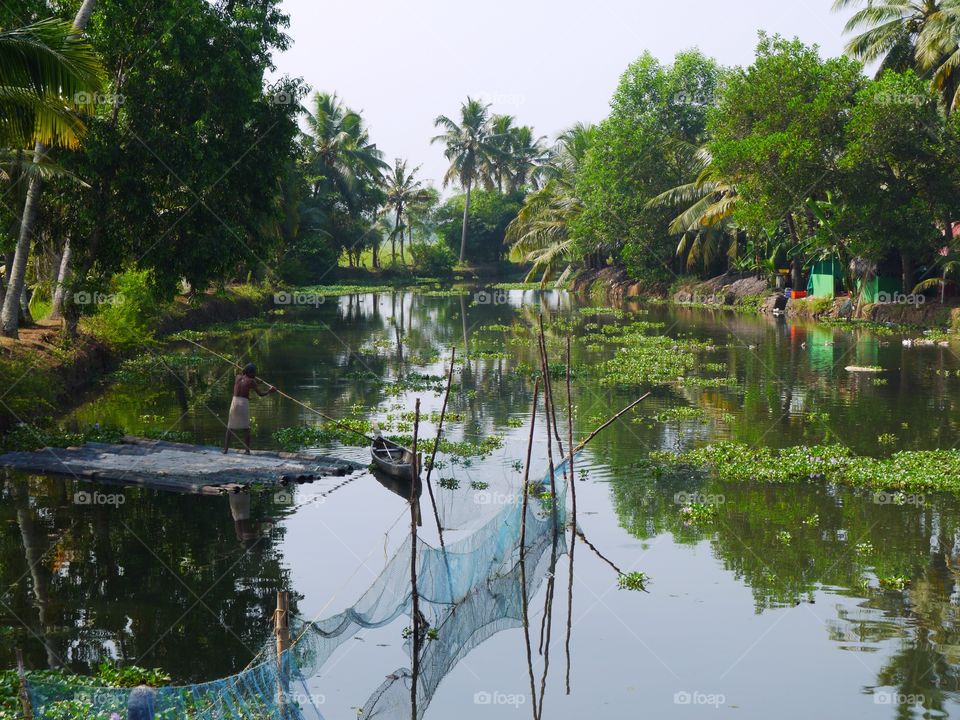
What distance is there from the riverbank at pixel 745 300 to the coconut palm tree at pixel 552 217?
4.20m

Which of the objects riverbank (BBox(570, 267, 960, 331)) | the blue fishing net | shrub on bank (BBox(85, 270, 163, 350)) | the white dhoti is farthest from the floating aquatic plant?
riverbank (BBox(570, 267, 960, 331))

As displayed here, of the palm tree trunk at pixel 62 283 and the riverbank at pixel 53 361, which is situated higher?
the palm tree trunk at pixel 62 283

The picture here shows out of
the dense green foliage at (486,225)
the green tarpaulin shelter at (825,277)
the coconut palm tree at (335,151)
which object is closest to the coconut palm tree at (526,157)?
the dense green foliage at (486,225)

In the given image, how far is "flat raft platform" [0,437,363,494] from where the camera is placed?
59.9ft

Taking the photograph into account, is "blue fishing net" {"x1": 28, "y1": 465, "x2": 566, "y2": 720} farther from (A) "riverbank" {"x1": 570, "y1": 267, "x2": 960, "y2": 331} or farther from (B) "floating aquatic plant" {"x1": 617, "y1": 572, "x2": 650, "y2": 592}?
(A) "riverbank" {"x1": 570, "y1": 267, "x2": 960, "y2": 331}

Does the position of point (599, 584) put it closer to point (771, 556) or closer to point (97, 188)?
point (771, 556)

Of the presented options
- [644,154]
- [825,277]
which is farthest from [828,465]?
[644,154]

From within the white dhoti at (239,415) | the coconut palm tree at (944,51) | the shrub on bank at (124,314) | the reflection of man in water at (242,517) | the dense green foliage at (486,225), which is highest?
the coconut palm tree at (944,51)

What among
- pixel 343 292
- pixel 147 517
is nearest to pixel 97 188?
pixel 147 517

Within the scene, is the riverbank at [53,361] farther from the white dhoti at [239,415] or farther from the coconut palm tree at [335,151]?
the coconut palm tree at [335,151]

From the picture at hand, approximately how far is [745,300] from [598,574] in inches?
1917

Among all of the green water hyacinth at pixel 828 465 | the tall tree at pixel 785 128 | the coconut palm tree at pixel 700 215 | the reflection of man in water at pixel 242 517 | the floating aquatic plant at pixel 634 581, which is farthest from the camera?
the coconut palm tree at pixel 700 215

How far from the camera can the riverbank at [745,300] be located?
147 ft

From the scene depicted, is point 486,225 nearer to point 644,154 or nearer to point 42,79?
point 644,154
